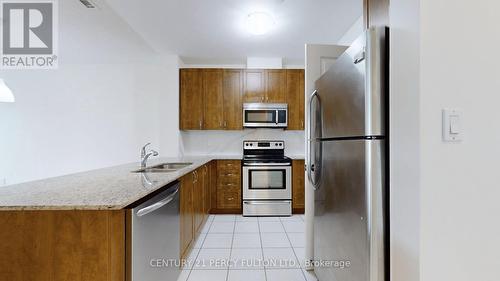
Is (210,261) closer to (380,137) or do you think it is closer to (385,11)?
(380,137)

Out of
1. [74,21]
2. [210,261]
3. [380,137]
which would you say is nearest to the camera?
[380,137]

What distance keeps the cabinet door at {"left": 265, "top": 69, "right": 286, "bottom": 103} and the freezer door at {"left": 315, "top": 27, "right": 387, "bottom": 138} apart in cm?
282

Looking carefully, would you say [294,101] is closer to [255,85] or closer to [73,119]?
[255,85]

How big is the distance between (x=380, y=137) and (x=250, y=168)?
304 centimetres

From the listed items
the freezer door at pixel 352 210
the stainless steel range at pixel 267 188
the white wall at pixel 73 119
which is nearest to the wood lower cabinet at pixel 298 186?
the stainless steel range at pixel 267 188

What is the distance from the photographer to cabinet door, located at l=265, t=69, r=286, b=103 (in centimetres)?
448

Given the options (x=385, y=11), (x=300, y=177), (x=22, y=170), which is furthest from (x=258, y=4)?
(x=22, y=170)

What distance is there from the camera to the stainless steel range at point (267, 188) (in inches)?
163

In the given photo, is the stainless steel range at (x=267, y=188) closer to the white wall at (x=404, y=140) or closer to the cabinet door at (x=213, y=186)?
the cabinet door at (x=213, y=186)

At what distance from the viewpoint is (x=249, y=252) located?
109 inches

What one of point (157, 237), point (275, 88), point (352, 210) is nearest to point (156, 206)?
point (157, 237)

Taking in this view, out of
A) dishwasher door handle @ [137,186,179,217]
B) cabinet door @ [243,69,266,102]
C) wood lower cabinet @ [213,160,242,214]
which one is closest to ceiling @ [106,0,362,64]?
cabinet door @ [243,69,266,102]

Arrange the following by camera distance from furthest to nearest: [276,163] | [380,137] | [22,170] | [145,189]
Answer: [22,170], [276,163], [145,189], [380,137]

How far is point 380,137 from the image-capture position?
1216mm
